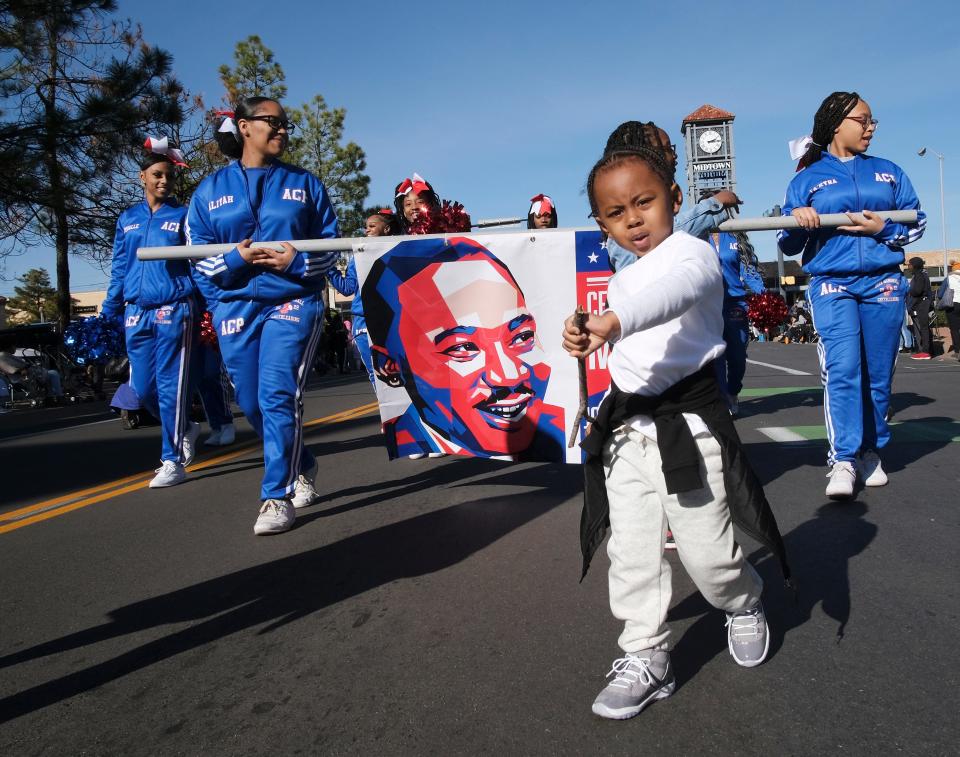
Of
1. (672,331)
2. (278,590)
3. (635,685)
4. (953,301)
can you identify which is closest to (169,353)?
(278,590)

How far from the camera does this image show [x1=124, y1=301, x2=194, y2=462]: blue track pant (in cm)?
627

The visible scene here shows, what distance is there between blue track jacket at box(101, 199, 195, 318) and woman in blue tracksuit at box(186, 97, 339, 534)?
152 cm

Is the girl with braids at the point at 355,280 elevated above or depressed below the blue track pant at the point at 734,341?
above

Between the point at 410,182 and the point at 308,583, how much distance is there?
384 centimetres

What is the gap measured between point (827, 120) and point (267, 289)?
3.28 meters

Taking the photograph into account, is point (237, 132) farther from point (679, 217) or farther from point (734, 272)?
point (734, 272)

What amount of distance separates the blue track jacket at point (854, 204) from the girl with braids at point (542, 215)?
9.28 ft

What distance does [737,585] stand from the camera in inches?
98.6

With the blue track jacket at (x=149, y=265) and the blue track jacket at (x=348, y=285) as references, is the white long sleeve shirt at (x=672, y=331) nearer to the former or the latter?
the blue track jacket at (x=348, y=285)

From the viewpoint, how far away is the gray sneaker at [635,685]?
90.4 inches

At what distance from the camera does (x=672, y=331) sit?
2.48m

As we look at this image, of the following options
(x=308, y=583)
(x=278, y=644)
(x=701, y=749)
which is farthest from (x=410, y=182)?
(x=701, y=749)

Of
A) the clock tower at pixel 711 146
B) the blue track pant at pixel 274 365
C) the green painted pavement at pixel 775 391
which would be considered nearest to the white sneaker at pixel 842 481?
the blue track pant at pixel 274 365

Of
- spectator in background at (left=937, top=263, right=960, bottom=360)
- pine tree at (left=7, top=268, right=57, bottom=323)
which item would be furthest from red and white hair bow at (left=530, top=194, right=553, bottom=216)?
pine tree at (left=7, top=268, right=57, bottom=323)
